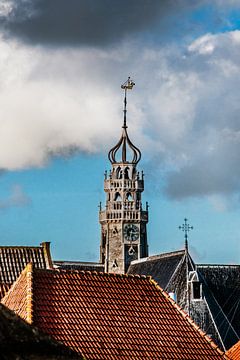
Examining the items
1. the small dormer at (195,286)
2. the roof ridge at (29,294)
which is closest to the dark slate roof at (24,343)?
the roof ridge at (29,294)

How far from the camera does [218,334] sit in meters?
56.9

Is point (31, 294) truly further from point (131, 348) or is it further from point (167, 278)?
point (167, 278)

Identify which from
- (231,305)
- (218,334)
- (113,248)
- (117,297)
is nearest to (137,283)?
(117,297)

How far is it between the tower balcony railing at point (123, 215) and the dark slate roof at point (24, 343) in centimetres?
9977

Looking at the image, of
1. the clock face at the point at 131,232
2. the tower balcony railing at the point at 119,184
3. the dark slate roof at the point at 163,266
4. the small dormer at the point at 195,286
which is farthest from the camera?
the tower balcony railing at the point at 119,184

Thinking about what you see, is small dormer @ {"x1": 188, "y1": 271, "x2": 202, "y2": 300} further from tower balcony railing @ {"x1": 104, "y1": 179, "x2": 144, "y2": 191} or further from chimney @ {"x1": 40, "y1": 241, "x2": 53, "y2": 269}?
tower balcony railing @ {"x1": 104, "y1": 179, "x2": 144, "y2": 191}

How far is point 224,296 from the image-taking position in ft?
214

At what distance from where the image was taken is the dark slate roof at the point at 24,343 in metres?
3.25

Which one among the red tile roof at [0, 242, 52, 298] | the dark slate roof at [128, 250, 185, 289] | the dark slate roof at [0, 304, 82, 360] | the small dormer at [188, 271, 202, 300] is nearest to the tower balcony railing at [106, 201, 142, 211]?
the dark slate roof at [128, 250, 185, 289]

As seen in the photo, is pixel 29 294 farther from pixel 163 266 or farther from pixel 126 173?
pixel 126 173

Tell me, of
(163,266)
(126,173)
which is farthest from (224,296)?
(126,173)

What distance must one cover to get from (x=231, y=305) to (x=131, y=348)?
46.7 m

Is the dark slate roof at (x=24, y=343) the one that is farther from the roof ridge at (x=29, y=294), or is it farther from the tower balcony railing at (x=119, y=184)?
the tower balcony railing at (x=119, y=184)

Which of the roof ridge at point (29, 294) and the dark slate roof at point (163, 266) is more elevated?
the dark slate roof at point (163, 266)
